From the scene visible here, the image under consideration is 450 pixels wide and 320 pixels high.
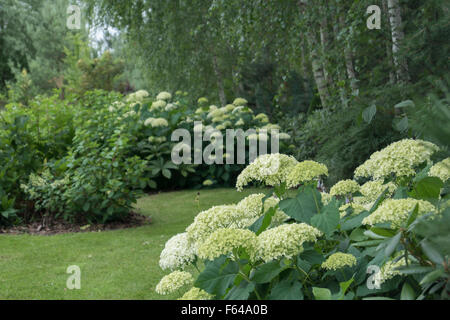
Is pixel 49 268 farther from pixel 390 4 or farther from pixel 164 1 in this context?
pixel 164 1

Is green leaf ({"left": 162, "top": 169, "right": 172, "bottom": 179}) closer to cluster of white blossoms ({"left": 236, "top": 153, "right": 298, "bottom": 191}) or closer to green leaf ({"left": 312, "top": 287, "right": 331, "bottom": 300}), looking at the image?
cluster of white blossoms ({"left": 236, "top": 153, "right": 298, "bottom": 191})

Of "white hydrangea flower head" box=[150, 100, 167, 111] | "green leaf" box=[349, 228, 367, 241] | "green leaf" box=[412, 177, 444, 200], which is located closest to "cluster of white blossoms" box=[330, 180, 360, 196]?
"green leaf" box=[349, 228, 367, 241]

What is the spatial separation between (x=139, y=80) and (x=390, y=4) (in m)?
18.8

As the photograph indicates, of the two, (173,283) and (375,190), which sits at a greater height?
(375,190)

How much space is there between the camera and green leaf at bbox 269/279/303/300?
1373 mm

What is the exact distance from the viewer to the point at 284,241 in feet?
4.54

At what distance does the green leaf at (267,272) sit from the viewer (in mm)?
1432

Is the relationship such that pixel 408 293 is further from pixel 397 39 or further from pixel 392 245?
pixel 397 39

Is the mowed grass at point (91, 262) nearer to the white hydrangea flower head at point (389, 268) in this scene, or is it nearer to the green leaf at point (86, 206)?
the green leaf at point (86, 206)

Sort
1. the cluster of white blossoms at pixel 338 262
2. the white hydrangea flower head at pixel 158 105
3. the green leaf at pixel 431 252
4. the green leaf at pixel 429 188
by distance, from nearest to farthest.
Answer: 1. the green leaf at pixel 431 252
2. the cluster of white blossoms at pixel 338 262
3. the green leaf at pixel 429 188
4. the white hydrangea flower head at pixel 158 105

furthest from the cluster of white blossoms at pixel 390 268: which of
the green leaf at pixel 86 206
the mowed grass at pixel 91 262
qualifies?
the green leaf at pixel 86 206

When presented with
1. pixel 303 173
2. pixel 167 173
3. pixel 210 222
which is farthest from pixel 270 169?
pixel 167 173

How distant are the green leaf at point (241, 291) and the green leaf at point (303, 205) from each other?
35 cm

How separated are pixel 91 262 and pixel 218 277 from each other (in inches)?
116
